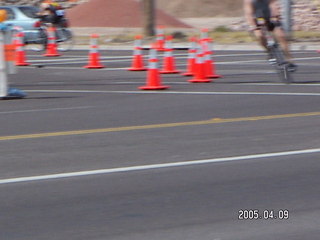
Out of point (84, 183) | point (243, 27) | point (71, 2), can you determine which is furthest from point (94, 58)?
point (71, 2)

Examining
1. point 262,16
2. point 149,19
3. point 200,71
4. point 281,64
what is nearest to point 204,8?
point 149,19

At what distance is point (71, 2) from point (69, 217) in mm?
49978

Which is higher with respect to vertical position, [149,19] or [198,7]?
[149,19]

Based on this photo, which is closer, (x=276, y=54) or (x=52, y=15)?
(x=276, y=54)

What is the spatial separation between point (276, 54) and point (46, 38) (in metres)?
13.2

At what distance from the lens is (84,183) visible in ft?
25.9

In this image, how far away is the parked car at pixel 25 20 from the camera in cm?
2873

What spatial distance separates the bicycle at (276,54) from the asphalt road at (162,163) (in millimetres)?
227

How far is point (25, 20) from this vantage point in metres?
29.2

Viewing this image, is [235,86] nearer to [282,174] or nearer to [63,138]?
[63,138]

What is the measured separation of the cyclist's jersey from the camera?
1536cm

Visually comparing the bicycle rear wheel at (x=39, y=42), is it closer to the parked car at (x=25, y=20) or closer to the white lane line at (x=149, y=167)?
the parked car at (x=25, y=20)

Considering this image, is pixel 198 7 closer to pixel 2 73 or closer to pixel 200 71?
pixel 200 71

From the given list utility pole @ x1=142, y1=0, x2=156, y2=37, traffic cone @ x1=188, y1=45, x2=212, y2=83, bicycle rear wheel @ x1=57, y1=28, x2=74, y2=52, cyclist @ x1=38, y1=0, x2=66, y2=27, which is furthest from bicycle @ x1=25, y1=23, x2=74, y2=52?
traffic cone @ x1=188, y1=45, x2=212, y2=83
